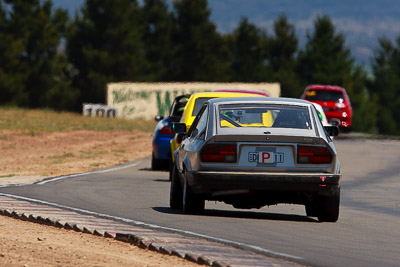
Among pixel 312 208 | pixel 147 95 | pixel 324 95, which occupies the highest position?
pixel 324 95

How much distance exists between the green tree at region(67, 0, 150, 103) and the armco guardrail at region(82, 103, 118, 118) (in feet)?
75.9

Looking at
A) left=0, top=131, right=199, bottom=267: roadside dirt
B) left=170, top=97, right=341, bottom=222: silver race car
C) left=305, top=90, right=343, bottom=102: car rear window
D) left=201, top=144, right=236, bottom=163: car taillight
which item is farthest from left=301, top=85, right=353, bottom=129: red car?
left=201, top=144, right=236, bottom=163: car taillight

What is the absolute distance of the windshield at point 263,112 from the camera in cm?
1259

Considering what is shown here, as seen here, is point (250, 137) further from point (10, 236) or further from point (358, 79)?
point (358, 79)

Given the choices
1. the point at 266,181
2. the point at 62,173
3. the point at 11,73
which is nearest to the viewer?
the point at 266,181

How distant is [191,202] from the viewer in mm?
12898

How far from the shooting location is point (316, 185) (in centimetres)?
1213

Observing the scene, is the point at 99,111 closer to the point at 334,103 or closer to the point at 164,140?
the point at 334,103

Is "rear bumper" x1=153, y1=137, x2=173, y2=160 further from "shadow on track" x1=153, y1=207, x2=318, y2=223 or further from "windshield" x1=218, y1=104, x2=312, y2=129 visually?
"windshield" x1=218, y1=104, x2=312, y2=129

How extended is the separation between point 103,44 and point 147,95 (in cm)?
2240

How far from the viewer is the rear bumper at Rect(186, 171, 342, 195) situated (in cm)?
1205

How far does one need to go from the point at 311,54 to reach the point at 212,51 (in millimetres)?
10466

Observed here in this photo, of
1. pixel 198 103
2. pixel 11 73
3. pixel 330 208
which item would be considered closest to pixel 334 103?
pixel 198 103

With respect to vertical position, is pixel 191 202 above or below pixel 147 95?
below
